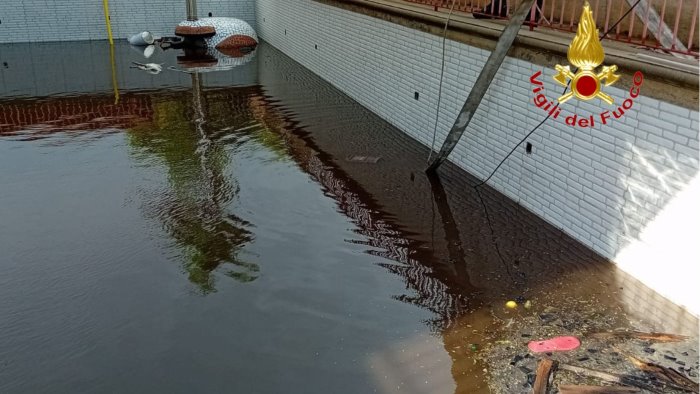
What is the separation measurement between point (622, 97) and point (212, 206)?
197 inches

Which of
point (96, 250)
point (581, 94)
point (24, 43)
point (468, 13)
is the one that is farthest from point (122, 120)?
point (24, 43)

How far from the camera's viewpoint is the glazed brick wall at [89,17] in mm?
20172

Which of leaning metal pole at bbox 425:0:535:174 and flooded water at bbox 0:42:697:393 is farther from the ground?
leaning metal pole at bbox 425:0:535:174

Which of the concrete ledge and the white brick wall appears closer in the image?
the concrete ledge

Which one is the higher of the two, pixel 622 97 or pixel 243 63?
pixel 622 97

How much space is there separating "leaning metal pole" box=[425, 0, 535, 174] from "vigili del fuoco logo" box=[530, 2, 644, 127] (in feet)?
3.00

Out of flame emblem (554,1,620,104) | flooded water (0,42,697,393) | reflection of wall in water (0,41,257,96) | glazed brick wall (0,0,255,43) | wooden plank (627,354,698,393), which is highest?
flame emblem (554,1,620,104)

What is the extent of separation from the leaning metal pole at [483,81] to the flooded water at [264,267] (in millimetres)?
446

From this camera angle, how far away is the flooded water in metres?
4.82

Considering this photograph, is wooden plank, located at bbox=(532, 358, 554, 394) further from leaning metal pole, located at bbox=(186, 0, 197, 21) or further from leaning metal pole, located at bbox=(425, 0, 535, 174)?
leaning metal pole, located at bbox=(186, 0, 197, 21)

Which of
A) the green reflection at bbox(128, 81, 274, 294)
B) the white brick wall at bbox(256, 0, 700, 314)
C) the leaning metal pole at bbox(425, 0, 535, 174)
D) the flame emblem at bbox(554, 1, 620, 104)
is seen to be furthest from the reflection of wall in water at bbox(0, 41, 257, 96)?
the flame emblem at bbox(554, 1, 620, 104)

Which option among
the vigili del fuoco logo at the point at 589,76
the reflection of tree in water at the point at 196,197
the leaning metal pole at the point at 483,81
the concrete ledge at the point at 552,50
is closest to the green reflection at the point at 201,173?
the reflection of tree in water at the point at 196,197

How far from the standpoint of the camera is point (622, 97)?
5.84 m

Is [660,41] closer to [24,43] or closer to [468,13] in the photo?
[468,13]
